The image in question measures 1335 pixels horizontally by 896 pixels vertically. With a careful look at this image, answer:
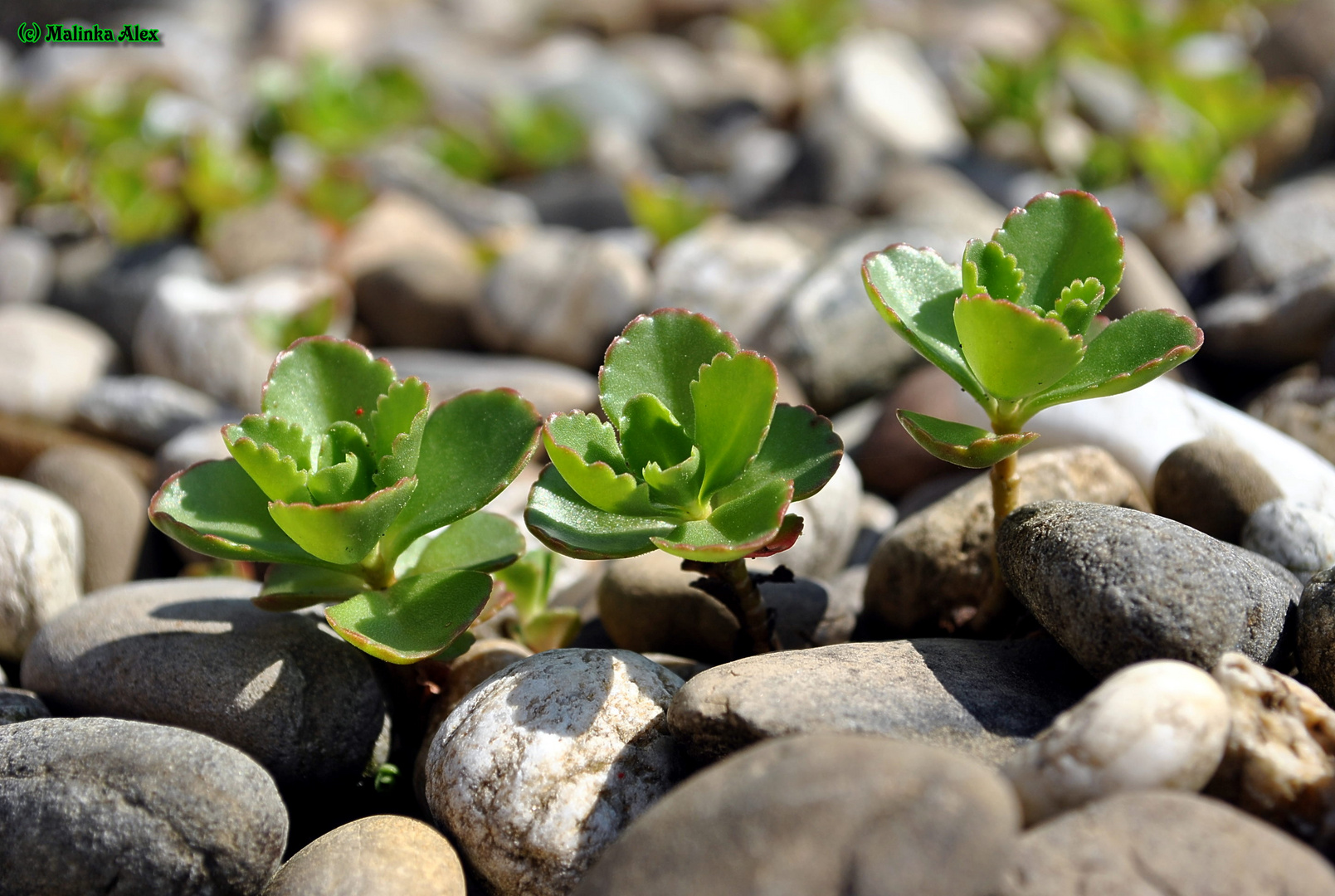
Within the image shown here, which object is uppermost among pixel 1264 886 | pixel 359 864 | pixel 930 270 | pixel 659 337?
pixel 930 270

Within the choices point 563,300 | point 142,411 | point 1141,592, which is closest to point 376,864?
point 1141,592

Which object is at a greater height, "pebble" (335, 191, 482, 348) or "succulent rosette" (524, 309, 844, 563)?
"succulent rosette" (524, 309, 844, 563)

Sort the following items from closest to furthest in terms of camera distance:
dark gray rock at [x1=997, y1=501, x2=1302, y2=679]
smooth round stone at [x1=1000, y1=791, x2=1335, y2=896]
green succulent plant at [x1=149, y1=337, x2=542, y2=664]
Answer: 1. smooth round stone at [x1=1000, y1=791, x2=1335, y2=896]
2. dark gray rock at [x1=997, y1=501, x2=1302, y2=679]
3. green succulent plant at [x1=149, y1=337, x2=542, y2=664]

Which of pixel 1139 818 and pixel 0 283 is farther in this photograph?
pixel 0 283

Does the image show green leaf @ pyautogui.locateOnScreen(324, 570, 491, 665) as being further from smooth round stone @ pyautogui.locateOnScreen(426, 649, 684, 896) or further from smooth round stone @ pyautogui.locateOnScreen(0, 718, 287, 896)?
smooth round stone @ pyautogui.locateOnScreen(0, 718, 287, 896)

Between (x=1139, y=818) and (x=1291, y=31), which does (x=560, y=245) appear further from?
(x=1291, y=31)

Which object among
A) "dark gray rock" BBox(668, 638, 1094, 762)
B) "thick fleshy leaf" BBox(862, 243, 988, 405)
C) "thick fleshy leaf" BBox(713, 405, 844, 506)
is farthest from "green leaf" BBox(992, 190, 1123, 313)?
"dark gray rock" BBox(668, 638, 1094, 762)

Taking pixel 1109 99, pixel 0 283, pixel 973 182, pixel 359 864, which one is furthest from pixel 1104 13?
pixel 359 864
